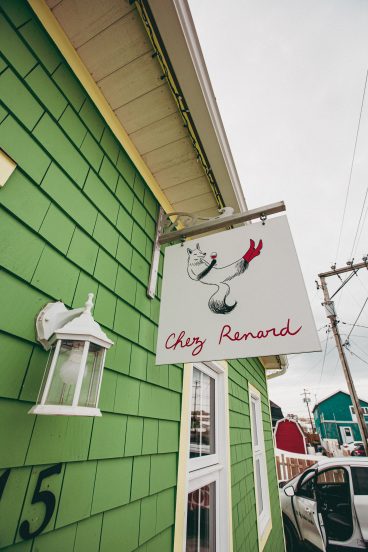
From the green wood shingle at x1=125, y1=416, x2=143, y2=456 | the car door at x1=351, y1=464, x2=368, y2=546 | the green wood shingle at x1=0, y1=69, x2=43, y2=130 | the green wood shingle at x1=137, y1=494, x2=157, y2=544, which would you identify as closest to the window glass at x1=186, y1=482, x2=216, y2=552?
the green wood shingle at x1=137, y1=494, x2=157, y2=544

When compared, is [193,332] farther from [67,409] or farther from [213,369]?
[213,369]

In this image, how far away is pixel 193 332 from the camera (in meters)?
1.37

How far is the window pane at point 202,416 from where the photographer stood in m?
2.32

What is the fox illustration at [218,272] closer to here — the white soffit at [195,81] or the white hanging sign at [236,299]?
the white hanging sign at [236,299]

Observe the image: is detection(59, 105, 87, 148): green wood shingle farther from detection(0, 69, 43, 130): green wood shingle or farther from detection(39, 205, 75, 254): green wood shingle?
detection(39, 205, 75, 254): green wood shingle

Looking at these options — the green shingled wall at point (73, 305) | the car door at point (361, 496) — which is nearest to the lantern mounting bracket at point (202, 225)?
the green shingled wall at point (73, 305)

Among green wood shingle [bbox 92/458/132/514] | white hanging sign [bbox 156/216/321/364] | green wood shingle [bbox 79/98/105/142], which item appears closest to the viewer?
green wood shingle [bbox 92/458/132/514]

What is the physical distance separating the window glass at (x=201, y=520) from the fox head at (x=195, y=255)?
6.56ft

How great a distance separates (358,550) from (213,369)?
405 centimetres

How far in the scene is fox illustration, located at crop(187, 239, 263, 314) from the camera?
4.63 ft

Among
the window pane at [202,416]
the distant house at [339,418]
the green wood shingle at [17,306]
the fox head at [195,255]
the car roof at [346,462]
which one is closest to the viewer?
the green wood shingle at [17,306]

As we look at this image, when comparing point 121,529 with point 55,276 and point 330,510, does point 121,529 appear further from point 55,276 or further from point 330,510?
point 330,510

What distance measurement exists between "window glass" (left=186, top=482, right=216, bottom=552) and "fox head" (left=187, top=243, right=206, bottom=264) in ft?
6.56

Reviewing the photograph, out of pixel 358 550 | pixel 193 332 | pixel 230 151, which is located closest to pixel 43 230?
pixel 193 332
